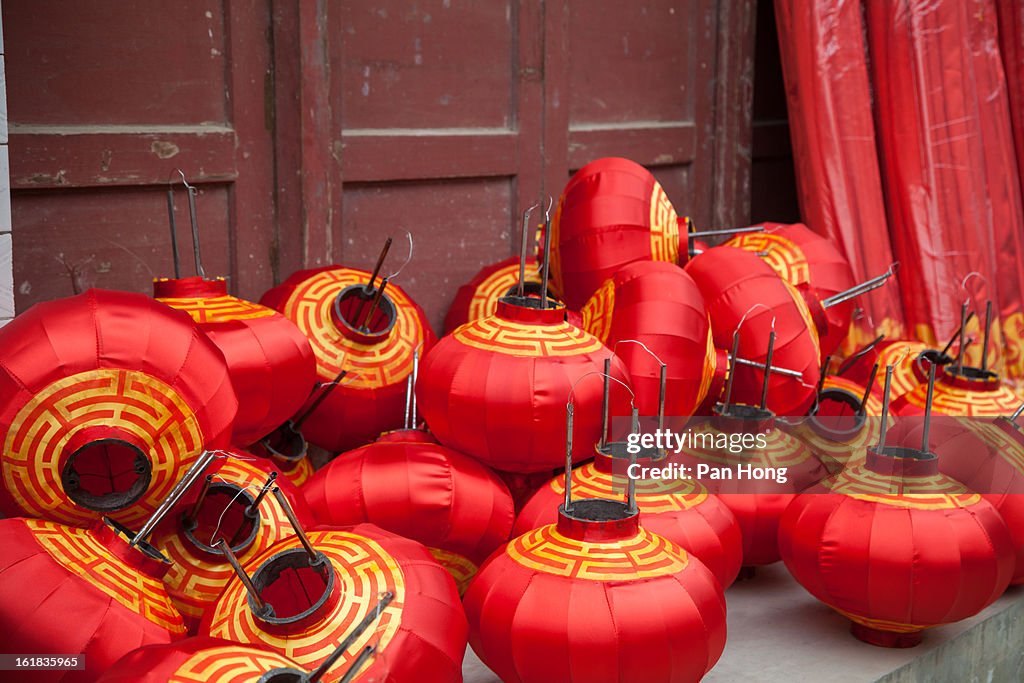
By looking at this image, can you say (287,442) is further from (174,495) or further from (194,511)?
(174,495)

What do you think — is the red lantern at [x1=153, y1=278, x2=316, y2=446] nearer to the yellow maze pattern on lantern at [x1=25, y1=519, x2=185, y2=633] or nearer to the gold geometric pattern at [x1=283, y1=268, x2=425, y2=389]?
the gold geometric pattern at [x1=283, y1=268, x2=425, y2=389]

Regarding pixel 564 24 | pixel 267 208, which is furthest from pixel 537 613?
pixel 564 24

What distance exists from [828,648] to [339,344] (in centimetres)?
117

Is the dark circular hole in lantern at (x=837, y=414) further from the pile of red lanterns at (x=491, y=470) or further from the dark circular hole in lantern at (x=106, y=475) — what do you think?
the dark circular hole in lantern at (x=106, y=475)

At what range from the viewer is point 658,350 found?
7.38ft

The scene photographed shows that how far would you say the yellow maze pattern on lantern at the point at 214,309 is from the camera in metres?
2.09

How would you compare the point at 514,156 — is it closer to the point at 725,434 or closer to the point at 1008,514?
the point at 725,434

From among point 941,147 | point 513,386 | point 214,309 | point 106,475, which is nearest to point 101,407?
point 106,475

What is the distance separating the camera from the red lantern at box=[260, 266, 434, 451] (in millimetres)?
2395

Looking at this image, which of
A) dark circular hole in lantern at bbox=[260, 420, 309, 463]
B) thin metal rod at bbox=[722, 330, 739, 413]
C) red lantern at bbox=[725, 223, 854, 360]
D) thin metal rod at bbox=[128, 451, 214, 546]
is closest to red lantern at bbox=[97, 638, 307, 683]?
thin metal rod at bbox=[128, 451, 214, 546]

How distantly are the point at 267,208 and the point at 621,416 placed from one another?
3.93 ft

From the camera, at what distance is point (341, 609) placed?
4.92 feet

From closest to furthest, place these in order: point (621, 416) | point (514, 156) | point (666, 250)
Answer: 1. point (621, 416)
2. point (666, 250)
3. point (514, 156)

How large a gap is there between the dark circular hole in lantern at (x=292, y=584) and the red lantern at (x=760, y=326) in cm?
116
